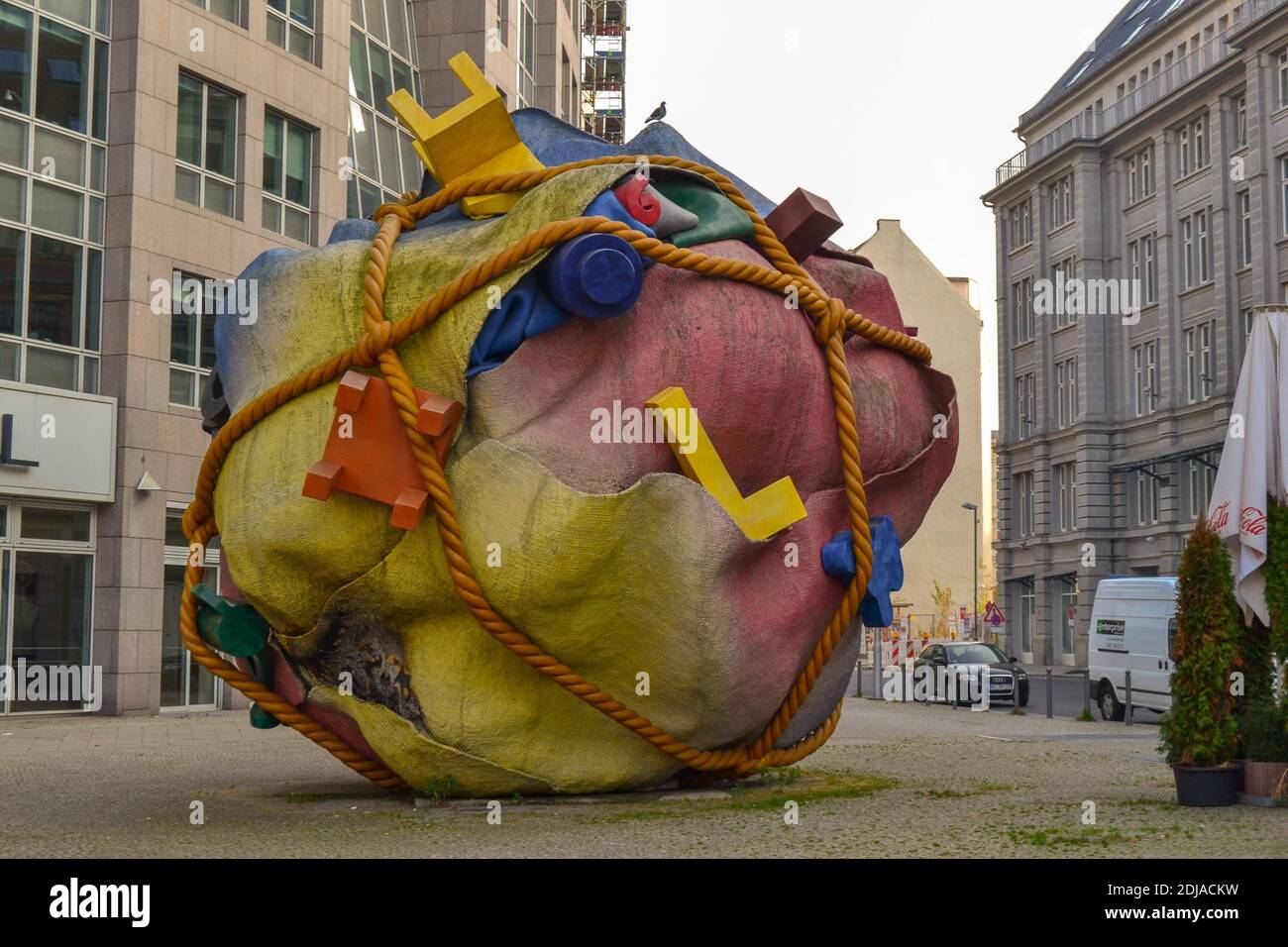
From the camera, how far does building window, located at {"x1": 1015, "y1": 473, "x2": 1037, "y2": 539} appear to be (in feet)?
214

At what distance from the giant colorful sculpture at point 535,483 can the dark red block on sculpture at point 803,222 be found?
229 mm

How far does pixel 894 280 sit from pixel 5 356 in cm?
6900

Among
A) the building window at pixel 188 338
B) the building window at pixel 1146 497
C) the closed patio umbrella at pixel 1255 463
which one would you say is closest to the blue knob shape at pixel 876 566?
the closed patio umbrella at pixel 1255 463

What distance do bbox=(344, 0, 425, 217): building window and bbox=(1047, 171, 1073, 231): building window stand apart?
34.9 metres

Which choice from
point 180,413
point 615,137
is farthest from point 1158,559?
point 180,413

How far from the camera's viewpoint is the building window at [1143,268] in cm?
5753

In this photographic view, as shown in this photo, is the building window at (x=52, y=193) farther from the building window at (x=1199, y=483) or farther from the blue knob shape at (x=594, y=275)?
the building window at (x=1199, y=483)

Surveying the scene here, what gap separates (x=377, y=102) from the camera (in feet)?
108

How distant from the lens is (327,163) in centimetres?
2930

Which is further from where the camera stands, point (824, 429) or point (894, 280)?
point (894, 280)

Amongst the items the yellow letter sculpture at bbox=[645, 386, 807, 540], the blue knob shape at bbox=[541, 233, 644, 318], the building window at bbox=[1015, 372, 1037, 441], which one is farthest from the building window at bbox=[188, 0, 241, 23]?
the building window at bbox=[1015, 372, 1037, 441]

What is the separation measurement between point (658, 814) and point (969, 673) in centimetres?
2152

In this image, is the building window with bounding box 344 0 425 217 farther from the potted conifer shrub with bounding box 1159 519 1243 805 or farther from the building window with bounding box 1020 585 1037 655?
the building window with bounding box 1020 585 1037 655
